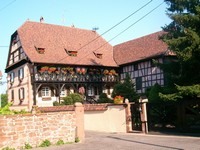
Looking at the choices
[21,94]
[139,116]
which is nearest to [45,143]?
[139,116]

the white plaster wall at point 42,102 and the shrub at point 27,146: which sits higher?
the white plaster wall at point 42,102

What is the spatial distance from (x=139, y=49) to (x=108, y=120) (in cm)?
1704

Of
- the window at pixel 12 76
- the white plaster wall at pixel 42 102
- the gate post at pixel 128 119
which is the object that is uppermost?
the window at pixel 12 76

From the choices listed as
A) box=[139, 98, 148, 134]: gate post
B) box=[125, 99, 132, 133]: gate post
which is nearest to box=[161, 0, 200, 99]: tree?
box=[139, 98, 148, 134]: gate post

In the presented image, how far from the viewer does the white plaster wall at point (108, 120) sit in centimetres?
1888

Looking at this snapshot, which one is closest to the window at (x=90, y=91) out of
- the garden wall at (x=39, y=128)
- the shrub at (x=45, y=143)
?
the garden wall at (x=39, y=128)

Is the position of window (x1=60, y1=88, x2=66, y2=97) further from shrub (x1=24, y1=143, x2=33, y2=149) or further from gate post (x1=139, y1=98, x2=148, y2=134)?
shrub (x1=24, y1=143, x2=33, y2=149)

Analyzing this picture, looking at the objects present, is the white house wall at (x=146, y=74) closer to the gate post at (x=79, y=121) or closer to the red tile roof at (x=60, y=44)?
the red tile roof at (x=60, y=44)

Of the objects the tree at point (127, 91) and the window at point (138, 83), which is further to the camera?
the window at point (138, 83)

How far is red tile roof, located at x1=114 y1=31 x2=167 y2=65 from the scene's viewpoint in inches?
1269

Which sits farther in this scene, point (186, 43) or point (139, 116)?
point (139, 116)

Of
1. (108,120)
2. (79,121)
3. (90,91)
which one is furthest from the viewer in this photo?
(90,91)

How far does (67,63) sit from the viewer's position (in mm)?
33750

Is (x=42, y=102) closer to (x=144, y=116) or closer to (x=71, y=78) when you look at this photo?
(x=71, y=78)
